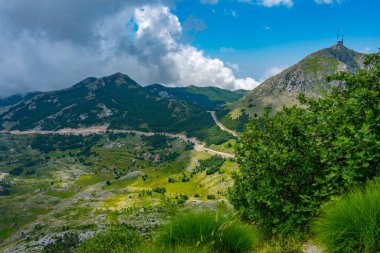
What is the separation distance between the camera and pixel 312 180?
12586 millimetres

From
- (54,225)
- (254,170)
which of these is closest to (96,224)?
(54,225)

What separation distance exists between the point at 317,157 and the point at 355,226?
17.3 feet

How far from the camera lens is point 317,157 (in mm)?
12281

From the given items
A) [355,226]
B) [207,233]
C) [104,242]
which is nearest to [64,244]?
[104,242]

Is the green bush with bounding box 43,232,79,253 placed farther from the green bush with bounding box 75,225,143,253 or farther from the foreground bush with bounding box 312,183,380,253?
the foreground bush with bounding box 312,183,380,253

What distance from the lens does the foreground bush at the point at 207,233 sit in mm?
8703

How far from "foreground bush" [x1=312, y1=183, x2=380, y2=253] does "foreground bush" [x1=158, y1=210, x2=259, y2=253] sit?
101 inches

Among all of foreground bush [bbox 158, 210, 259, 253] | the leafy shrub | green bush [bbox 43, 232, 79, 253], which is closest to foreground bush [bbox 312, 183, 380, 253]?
the leafy shrub

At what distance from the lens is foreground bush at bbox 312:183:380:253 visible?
7.05 m

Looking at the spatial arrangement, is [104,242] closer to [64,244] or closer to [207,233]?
[207,233]

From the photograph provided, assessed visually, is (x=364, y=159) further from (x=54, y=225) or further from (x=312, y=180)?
(x=54, y=225)

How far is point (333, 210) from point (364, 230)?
0.96 meters

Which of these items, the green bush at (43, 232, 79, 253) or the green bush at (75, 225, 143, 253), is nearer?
the green bush at (75, 225, 143, 253)

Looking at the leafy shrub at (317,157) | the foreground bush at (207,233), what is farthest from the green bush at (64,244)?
the foreground bush at (207,233)
